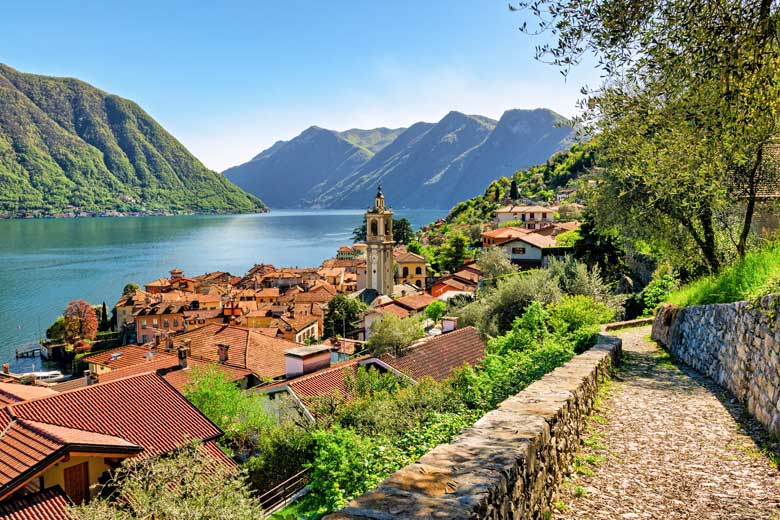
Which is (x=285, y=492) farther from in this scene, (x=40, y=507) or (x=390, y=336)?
(x=390, y=336)

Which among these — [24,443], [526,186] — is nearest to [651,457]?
[24,443]

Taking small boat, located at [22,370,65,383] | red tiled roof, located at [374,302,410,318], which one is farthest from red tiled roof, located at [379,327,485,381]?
small boat, located at [22,370,65,383]

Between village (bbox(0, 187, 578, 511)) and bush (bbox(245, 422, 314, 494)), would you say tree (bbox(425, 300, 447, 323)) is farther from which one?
bush (bbox(245, 422, 314, 494))

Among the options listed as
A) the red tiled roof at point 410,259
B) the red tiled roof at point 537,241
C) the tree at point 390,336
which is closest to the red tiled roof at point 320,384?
the tree at point 390,336

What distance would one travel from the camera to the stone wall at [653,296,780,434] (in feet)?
17.4

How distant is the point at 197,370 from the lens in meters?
21.3

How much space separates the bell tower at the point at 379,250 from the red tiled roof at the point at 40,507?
48985 millimetres

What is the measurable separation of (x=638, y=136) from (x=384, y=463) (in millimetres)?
5801

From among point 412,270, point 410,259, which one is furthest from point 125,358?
point 410,259

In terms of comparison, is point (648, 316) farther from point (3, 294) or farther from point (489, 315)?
point (3, 294)

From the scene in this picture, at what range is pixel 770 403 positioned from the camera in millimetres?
5305

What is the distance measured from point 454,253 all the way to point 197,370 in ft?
149

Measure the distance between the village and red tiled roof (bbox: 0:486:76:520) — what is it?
2cm

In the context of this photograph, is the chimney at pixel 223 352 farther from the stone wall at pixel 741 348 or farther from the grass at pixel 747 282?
the grass at pixel 747 282
